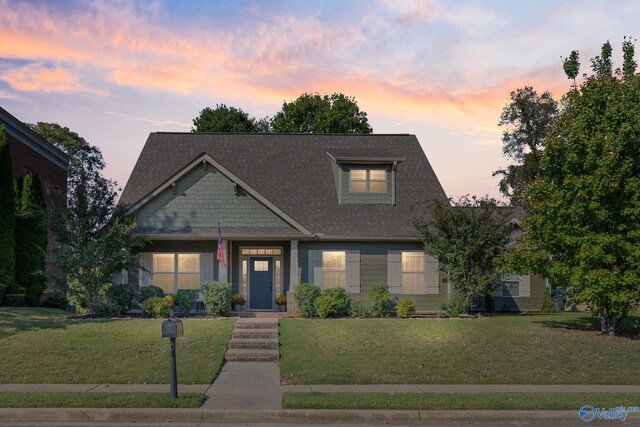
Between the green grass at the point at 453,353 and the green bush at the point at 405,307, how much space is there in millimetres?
A: 2450

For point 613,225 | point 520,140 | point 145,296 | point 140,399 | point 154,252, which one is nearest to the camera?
point 140,399

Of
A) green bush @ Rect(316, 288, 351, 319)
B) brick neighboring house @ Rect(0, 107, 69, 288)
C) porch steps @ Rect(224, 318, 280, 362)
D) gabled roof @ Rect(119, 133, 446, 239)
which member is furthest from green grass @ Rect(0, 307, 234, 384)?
brick neighboring house @ Rect(0, 107, 69, 288)

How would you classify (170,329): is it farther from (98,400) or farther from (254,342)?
(254,342)

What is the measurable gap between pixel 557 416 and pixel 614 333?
878cm

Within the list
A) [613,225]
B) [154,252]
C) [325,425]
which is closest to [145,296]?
[154,252]

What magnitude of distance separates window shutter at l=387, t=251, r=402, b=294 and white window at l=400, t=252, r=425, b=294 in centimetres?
23

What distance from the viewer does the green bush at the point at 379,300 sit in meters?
22.5

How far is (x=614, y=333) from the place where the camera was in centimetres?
1847

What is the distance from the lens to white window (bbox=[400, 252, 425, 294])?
25406 millimetres

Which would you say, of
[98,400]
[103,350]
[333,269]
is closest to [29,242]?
[333,269]

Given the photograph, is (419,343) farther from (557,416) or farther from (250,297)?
(250,297)

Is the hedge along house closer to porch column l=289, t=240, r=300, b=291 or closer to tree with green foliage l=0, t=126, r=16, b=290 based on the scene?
porch column l=289, t=240, r=300, b=291

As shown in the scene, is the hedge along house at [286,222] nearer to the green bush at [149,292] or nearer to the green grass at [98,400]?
the green bush at [149,292]

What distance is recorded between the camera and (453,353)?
15945 millimetres
